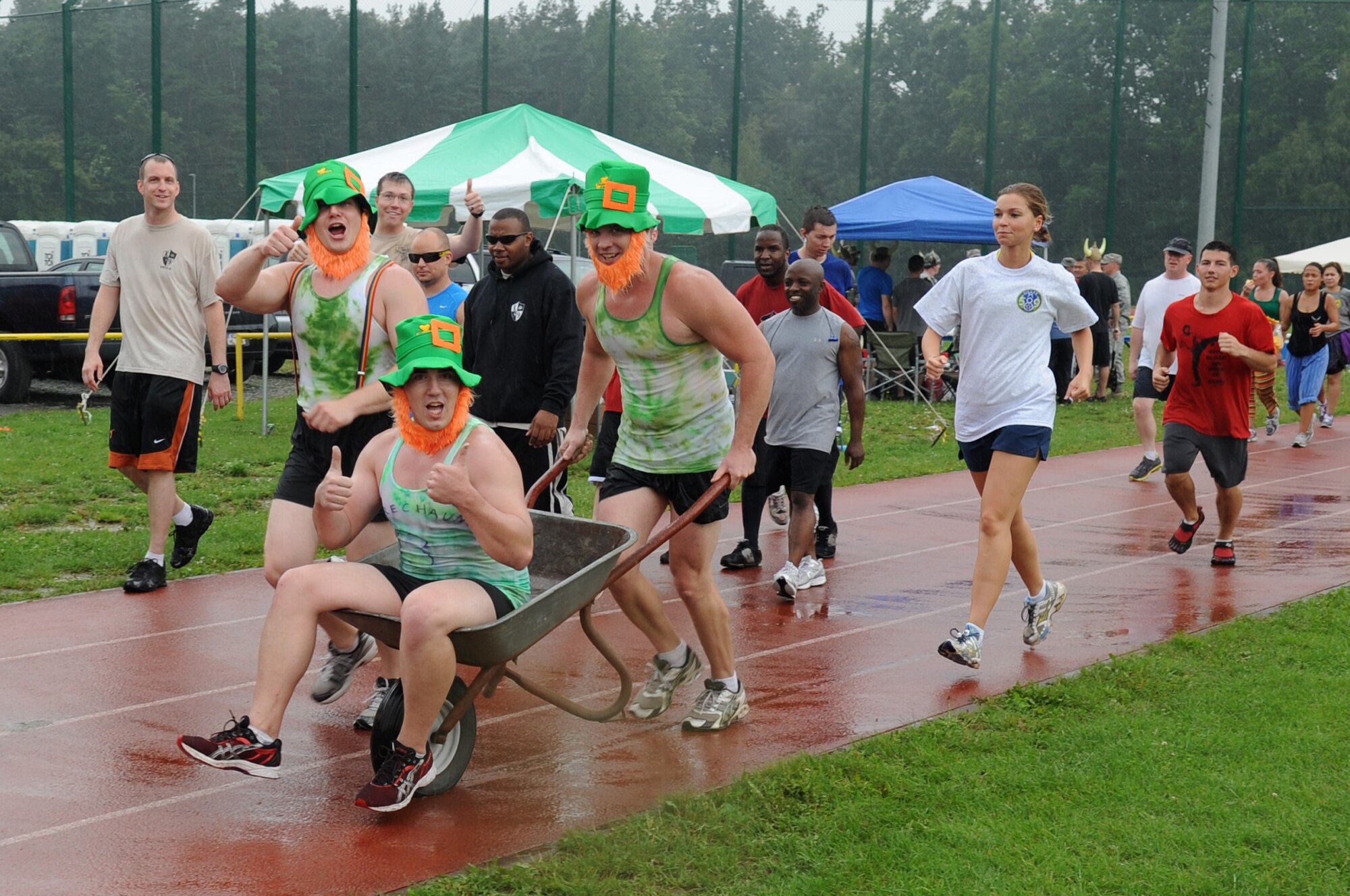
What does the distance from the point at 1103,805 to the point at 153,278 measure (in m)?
5.49

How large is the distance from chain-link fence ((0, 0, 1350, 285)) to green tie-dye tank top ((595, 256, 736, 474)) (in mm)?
23358

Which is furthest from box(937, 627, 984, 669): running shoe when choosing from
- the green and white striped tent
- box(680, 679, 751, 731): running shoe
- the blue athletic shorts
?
the green and white striped tent

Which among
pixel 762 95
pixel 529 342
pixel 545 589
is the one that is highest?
pixel 762 95

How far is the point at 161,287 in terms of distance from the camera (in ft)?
26.2

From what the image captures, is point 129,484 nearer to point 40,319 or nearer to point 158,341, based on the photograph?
point 158,341

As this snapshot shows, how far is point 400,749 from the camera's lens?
473 cm

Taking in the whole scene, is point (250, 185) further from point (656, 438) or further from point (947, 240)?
point (656, 438)

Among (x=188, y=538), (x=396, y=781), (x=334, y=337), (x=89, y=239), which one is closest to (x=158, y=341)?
(x=188, y=538)

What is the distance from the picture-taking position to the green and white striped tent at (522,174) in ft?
42.5

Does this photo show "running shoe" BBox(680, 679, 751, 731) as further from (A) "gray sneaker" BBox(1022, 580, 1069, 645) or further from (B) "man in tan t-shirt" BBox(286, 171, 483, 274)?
(B) "man in tan t-shirt" BBox(286, 171, 483, 274)

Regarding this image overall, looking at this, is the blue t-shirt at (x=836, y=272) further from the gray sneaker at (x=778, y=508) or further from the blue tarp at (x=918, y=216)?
the blue tarp at (x=918, y=216)

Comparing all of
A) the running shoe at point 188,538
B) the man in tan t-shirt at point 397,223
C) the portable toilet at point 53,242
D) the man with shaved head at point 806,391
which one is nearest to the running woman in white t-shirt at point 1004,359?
the man with shaved head at point 806,391

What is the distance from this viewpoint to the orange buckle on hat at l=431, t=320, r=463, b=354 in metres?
4.67

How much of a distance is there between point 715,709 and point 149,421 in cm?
379
